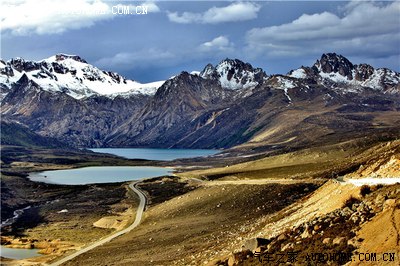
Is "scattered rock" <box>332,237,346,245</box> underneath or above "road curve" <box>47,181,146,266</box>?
above

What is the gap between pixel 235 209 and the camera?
95.6 metres

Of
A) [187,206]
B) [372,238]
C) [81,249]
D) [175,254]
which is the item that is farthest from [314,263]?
[187,206]

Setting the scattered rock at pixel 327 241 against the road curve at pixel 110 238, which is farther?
the road curve at pixel 110 238

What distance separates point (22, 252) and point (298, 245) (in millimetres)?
71540

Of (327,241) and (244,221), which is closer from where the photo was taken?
(327,241)

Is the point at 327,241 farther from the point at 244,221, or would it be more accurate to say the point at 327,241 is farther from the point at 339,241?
the point at 244,221

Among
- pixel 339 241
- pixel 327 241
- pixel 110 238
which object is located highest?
pixel 339 241

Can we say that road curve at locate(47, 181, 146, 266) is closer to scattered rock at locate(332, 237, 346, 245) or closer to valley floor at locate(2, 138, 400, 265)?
valley floor at locate(2, 138, 400, 265)

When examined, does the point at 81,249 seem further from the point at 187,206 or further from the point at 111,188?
the point at 111,188

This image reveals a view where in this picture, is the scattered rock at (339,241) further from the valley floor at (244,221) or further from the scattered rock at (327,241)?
the scattered rock at (327,241)

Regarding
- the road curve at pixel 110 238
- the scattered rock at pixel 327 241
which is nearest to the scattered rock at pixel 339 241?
the scattered rock at pixel 327 241

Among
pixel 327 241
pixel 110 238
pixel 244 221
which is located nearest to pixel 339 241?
pixel 327 241

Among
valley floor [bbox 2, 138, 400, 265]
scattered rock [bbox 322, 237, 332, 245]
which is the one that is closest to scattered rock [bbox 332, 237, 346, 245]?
valley floor [bbox 2, 138, 400, 265]

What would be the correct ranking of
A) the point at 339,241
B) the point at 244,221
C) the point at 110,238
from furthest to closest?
the point at 110,238
the point at 244,221
the point at 339,241
